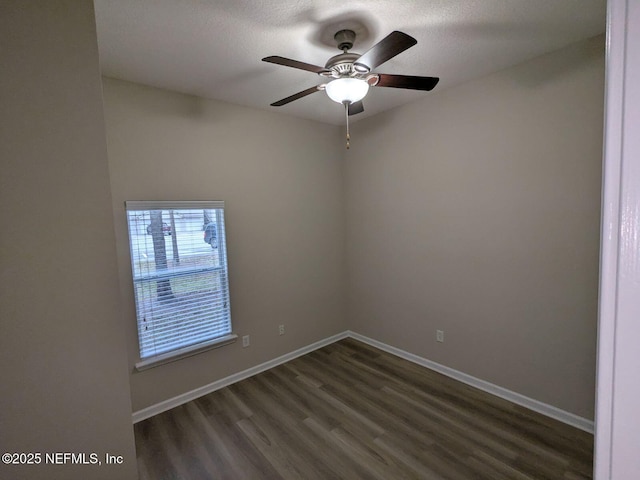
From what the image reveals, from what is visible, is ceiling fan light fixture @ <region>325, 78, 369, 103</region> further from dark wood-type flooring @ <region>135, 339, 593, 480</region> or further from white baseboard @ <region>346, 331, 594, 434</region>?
white baseboard @ <region>346, 331, 594, 434</region>

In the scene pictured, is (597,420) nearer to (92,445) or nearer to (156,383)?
(92,445)

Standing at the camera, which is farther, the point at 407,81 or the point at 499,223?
the point at 499,223

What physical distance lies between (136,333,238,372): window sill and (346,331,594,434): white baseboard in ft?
6.00

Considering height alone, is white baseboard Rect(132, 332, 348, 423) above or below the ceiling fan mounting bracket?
below

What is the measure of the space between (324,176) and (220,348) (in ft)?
7.51

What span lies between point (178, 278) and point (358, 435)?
1964mm

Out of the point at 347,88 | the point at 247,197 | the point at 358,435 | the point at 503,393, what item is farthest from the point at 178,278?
the point at 503,393

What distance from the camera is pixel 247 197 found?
3035mm

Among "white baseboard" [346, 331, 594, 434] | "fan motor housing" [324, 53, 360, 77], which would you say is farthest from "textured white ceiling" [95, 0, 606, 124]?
"white baseboard" [346, 331, 594, 434]

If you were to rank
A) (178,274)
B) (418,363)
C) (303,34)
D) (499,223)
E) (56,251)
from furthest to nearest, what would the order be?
(418,363), (178,274), (499,223), (303,34), (56,251)

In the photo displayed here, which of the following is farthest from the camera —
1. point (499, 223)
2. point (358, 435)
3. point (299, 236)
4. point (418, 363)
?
point (299, 236)

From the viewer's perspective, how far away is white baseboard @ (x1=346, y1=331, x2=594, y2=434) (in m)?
2.20

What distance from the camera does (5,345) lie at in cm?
87

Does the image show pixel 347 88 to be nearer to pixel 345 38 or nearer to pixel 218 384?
pixel 345 38
